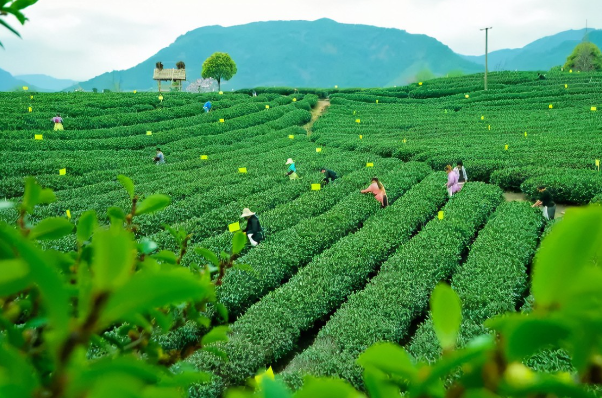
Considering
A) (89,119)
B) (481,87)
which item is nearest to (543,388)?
(89,119)

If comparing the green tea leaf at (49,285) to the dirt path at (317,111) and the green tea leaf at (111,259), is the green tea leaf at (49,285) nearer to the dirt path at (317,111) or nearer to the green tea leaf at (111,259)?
the green tea leaf at (111,259)

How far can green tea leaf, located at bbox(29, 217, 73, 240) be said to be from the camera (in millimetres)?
942

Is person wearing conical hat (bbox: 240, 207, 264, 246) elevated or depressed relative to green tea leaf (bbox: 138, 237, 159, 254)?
depressed

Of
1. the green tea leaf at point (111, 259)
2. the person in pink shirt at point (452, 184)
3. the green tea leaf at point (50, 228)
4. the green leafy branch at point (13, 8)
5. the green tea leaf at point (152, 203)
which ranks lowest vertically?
the person in pink shirt at point (452, 184)

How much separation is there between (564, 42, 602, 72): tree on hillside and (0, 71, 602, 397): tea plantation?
2125 centimetres

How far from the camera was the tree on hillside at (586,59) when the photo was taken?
148 ft

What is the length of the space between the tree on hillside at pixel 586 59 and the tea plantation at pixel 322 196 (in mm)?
21252

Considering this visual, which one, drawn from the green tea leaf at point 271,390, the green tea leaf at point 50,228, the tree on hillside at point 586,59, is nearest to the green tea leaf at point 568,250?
the green tea leaf at point 271,390

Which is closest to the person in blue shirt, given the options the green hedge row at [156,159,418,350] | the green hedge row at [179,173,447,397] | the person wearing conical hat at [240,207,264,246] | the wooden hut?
the green hedge row at [156,159,418,350]

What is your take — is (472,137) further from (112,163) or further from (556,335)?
(556,335)

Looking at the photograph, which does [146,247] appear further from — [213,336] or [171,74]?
[171,74]

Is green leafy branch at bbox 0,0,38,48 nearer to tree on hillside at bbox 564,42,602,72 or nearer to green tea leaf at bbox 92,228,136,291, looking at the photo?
green tea leaf at bbox 92,228,136,291

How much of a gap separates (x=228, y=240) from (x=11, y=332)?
771cm

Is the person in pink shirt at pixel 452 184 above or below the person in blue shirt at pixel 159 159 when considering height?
below
